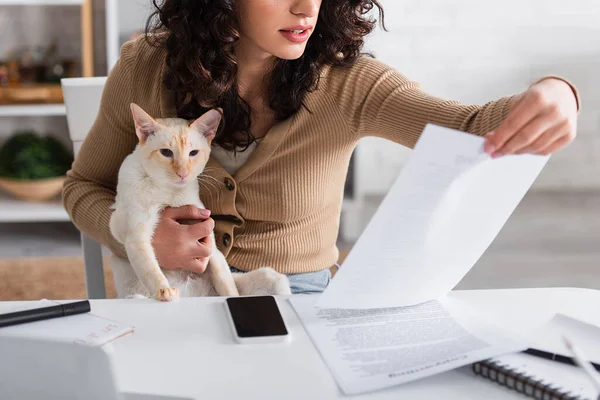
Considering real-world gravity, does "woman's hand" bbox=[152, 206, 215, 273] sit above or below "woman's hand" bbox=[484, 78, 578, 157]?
below

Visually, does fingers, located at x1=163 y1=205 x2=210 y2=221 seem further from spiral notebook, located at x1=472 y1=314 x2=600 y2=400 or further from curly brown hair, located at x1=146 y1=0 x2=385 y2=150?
spiral notebook, located at x1=472 y1=314 x2=600 y2=400

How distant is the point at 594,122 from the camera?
3740 mm

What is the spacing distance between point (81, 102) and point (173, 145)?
460mm

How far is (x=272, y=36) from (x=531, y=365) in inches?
25.5

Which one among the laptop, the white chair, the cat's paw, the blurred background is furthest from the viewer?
the blurred background

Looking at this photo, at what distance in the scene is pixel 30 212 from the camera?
2.98 metres

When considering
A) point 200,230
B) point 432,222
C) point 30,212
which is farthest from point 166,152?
point 30,212

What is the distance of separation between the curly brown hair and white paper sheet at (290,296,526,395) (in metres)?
0.43

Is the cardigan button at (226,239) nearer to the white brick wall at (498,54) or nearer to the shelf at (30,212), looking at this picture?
the shelf at (30,212)

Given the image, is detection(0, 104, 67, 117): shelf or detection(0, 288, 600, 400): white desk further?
detection(0, 104, 67, 117): shelf

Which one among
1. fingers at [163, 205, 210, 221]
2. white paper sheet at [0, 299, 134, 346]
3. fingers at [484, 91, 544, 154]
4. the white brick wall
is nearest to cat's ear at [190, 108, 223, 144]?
fingers at [163, 205, 210, 221]

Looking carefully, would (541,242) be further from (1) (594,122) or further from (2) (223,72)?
(2) (223,72)

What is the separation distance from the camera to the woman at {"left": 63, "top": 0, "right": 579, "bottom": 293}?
122cm

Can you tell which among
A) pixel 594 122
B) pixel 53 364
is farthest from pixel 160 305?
pixel 594 122
